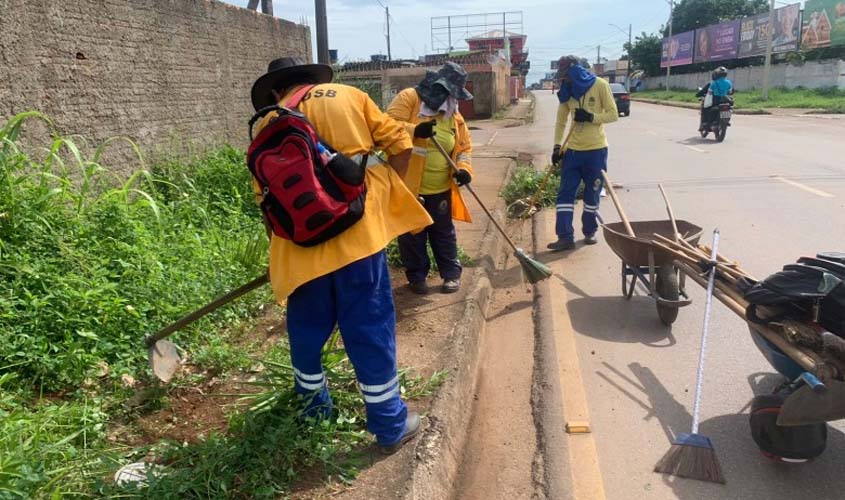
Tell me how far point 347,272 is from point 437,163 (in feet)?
7.70

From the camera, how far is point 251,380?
3551 millimetres

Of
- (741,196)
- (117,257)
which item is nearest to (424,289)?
(117,257)

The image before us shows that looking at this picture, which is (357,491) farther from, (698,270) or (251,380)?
(698,270)

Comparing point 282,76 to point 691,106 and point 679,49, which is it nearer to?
point 691,106

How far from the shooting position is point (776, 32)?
39.9m

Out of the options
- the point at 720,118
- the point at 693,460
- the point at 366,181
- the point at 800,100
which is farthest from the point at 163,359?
the point at 800,100

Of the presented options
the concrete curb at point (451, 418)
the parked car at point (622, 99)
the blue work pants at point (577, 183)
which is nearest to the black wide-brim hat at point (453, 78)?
the concrete curb at point (451, 418)

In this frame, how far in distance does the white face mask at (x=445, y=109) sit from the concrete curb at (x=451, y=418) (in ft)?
4.55

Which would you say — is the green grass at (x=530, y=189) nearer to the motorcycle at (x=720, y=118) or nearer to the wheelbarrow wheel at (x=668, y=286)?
the wheelbarrow wheel at (x=668, y=286)

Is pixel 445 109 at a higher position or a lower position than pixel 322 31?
lower

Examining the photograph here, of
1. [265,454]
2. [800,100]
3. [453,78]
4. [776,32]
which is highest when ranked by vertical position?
[776,32]

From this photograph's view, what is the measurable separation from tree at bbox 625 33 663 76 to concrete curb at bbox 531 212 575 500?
63.9 metres

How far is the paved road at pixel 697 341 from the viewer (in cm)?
294

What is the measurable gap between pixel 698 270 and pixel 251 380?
264 centimetres
